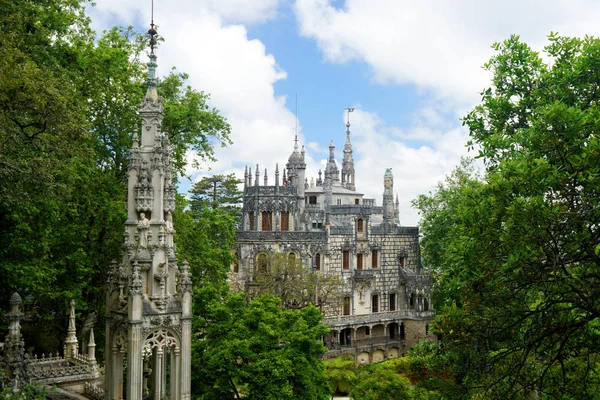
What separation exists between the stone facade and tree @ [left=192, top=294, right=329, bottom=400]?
24724mm

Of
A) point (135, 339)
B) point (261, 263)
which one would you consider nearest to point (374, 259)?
point (261, 263)

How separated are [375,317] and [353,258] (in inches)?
213

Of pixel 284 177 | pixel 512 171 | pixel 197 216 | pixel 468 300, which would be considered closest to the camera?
pixel 512 171

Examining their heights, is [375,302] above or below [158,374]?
below

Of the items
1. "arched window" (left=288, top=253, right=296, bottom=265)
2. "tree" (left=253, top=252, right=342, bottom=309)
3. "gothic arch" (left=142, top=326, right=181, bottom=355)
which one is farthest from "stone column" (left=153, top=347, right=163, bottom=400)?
"arched window" (left=288, top=253, right=296, bottom=265)

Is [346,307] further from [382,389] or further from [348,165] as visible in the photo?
[348,165]

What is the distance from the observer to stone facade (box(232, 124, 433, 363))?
46.4m

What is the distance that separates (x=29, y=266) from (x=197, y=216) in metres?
11.9

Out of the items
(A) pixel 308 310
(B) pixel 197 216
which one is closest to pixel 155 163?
(A) pixel 308 310

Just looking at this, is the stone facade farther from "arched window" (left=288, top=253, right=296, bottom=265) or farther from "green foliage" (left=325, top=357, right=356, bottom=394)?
"green foliage" (left=325, top=357, right=356, bottom=394)

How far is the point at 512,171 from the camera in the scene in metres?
10.0

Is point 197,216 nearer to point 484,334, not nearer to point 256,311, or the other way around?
point 256,311

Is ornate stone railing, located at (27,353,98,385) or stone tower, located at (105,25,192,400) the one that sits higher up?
stone tower, located at (105,25,192,400)

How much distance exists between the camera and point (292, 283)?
40531 millimetres
